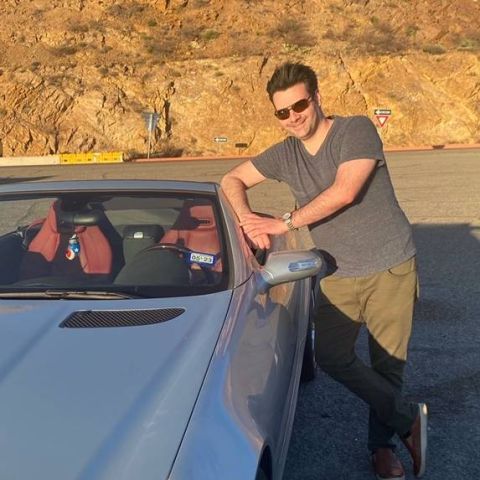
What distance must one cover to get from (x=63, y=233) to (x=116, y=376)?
1625mm

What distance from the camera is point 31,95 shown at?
3584 cm

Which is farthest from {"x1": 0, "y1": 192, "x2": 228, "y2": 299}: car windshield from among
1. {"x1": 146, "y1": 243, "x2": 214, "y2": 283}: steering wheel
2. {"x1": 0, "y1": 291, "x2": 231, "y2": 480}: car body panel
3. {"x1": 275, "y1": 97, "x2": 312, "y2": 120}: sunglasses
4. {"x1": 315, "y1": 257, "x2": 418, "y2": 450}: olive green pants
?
{"x1": 275, "y1": 97, "x2": 312, "y2": 120}: sunglasses

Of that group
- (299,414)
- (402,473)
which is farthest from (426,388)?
(402,473)

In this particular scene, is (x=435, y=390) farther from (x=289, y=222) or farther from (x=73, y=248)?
(x=73, y=248)

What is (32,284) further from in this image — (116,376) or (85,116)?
(85,116)

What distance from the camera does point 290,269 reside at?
3049 millimetres

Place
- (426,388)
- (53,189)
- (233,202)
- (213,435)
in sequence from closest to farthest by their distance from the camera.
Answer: (213,435), (233,202), (53,189), (426,388)

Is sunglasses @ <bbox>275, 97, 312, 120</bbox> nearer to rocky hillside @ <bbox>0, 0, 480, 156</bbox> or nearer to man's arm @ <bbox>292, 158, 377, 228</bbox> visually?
man's arm @ <bbox>292, 158, 377, 228</bbox>

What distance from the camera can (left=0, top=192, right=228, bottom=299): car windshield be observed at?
9.68 ft

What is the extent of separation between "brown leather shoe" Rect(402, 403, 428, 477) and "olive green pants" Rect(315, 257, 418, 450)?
0.13 ft

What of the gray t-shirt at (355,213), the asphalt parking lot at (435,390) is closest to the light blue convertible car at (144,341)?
the gray t-shirt at (355,213)

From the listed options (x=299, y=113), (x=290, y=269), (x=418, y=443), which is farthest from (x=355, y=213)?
(x=418, y=443)

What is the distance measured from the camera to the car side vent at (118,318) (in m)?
2.52

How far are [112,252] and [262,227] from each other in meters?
0.85
